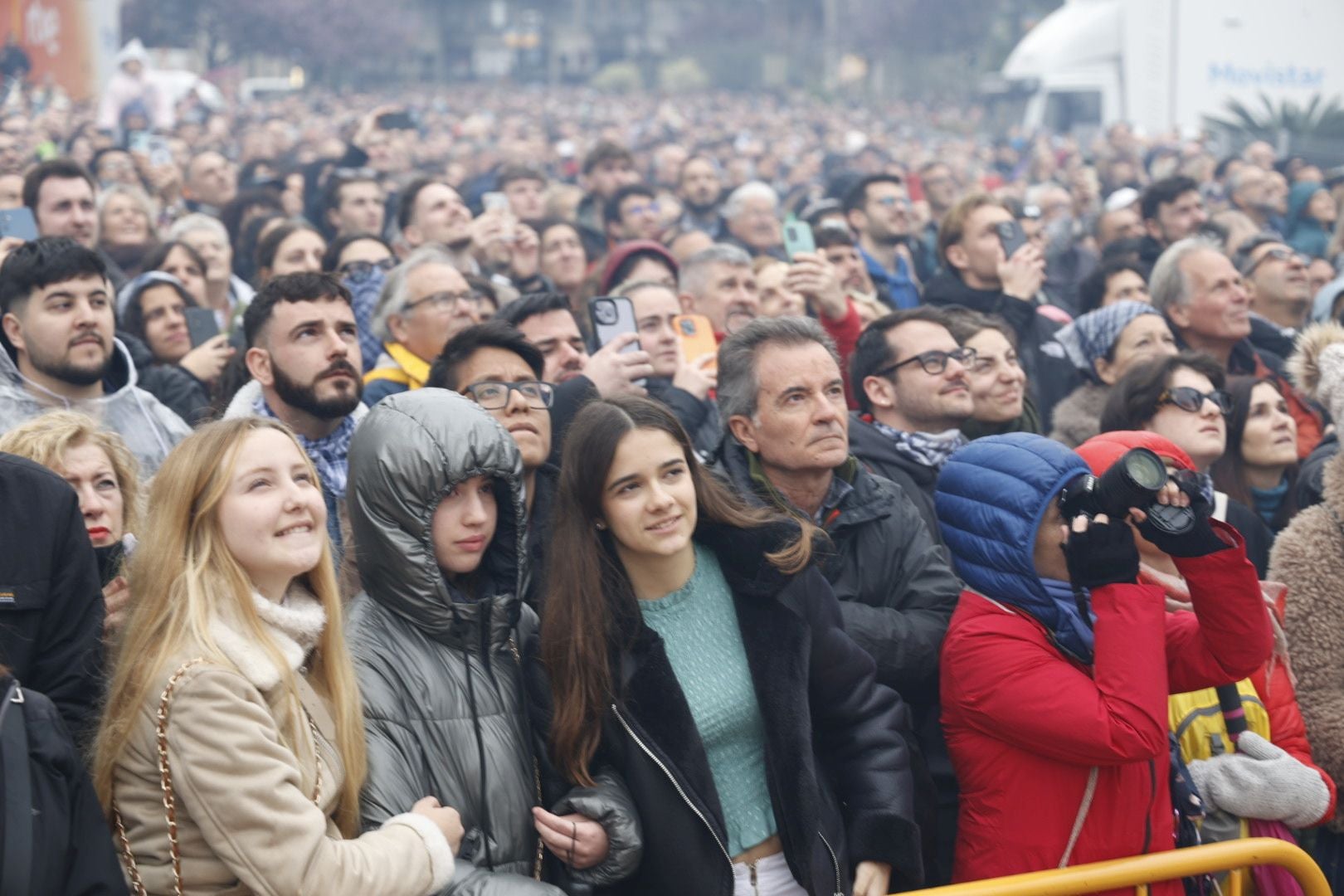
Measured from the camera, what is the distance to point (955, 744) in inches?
137

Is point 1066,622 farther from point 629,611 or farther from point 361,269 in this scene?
point 361,269

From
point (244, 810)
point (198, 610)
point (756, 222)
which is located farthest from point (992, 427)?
point (756, 222)

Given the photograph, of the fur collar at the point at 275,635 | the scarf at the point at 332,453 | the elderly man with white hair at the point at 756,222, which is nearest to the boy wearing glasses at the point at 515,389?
the scarf at the point at 332,453

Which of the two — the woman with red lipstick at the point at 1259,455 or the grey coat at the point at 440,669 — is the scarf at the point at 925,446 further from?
the grey coat at the point at 440,669

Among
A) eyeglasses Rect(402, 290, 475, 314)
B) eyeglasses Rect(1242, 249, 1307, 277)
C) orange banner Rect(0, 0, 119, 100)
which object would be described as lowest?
eyeglasses Rect(1242, 249, 1307, 277)

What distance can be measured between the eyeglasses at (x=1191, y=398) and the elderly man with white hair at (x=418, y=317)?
226 centimetres

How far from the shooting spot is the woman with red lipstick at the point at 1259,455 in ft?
17.0

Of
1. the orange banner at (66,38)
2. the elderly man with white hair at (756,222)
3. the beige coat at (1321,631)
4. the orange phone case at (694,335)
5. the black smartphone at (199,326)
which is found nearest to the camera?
the beige coat at (1321,631)

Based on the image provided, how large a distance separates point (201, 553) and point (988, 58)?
58752mm

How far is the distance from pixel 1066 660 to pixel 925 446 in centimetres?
126

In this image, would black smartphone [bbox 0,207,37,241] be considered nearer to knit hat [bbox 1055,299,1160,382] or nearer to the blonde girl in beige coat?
the blonde girl in beige coat

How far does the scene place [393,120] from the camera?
35.7ft

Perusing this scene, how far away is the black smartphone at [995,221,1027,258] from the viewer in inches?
270

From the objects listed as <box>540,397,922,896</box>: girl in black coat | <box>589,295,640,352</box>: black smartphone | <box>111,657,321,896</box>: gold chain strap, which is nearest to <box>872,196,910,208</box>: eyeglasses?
<box>589,295,640,352</box>: black smartphone
